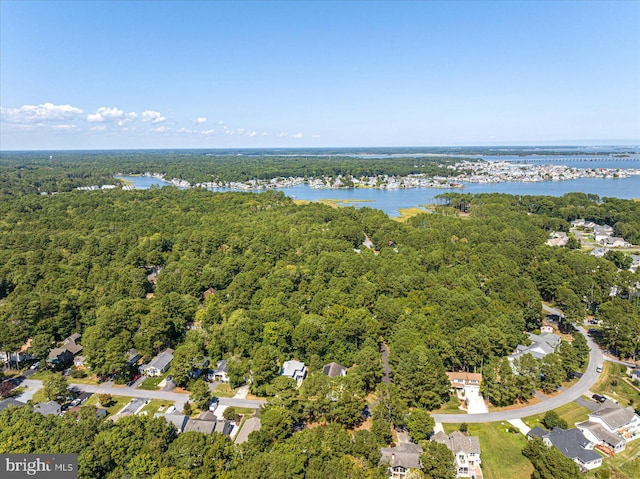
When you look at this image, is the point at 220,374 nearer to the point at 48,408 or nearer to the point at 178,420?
the point at 178,420

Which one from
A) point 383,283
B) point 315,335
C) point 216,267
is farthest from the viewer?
point 216,267

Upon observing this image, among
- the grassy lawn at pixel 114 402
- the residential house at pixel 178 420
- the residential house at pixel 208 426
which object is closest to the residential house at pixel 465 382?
the residential house at pixel 208 426

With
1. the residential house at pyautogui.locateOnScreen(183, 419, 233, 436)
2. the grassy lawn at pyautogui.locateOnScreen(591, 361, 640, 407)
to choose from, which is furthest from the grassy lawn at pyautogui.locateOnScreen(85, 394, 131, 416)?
the grassy lawn at pyautogui.locateOnScreen(591, 361, 640, 407)

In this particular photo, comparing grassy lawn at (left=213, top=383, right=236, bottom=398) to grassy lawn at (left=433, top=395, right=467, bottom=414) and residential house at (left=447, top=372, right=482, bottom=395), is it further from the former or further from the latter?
residential house at (left=447, top=372, right=482, bottom=395)

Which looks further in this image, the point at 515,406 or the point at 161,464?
the point at 515,406

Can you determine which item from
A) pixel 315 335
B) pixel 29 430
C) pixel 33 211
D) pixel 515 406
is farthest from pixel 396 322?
pixel 33 211

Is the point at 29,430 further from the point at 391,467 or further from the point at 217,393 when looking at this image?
the point at 391,467

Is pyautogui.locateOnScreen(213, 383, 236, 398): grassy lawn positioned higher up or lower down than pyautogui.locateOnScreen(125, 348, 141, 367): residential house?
lower down
